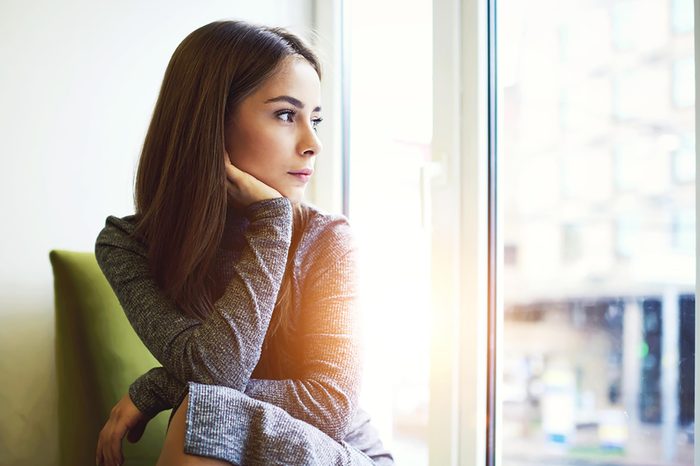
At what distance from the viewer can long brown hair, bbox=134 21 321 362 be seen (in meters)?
1.11

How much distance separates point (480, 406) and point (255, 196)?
71cm

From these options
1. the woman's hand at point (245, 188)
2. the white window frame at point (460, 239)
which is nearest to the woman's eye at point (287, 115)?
the woman's hand at point (245, 188)

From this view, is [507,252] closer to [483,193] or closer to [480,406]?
[483,193]

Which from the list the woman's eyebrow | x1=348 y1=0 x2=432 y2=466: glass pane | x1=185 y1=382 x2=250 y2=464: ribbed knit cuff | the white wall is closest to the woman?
the woman's eyebrow

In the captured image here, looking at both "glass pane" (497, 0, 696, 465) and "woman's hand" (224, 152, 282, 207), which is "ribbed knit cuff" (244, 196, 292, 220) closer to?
"woman's hand" (224, 152, 282, 207)

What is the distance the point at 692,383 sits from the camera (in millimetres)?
1134

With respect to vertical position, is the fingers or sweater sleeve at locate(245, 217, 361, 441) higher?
sweater sleeve at locate(245, 217, 361, 441)

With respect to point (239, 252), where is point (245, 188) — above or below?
above

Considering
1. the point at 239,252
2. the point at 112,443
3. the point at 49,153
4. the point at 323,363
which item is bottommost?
the point at 112,443

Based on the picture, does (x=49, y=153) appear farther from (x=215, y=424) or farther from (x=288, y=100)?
(x=215, y=424)

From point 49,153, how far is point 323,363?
828 mm

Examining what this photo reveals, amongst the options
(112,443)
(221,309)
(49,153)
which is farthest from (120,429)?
(49,153)

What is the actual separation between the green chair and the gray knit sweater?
0.15 metres

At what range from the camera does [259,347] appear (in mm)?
986
